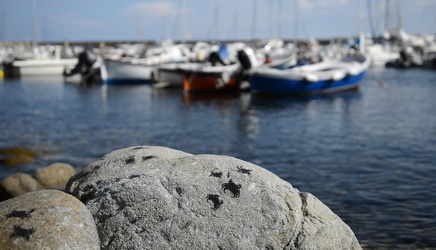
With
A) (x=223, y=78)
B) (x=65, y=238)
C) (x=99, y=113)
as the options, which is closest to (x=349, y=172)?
(x=65, y=238)

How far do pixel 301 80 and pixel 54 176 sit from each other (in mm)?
24361

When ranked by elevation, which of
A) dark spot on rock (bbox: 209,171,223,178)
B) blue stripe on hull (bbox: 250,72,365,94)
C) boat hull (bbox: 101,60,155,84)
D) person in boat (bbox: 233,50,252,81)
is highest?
dark spot on rock (bbox: 209,171,223,178)

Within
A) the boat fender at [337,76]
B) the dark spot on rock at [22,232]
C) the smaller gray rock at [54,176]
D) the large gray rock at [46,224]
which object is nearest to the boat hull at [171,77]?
the boat fender at [337,76]

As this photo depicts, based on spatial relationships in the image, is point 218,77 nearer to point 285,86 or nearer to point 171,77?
point 285,86

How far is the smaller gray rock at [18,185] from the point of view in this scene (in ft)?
38.6

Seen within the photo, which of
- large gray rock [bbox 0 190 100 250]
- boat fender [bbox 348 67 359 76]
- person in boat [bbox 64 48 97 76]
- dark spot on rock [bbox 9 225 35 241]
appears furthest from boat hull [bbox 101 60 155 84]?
dark spot on rock [bbox 9 225 35 241]

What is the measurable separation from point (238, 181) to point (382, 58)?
252 feet

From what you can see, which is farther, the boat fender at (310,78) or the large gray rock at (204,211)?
the boat fender at (310,78)

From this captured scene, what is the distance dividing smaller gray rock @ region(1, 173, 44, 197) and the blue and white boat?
24.9m

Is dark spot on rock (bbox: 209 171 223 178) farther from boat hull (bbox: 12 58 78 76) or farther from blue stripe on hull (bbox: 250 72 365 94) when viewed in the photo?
boat hull (bbox: 12 58 78 76)

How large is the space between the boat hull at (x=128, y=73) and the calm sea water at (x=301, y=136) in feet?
27.3

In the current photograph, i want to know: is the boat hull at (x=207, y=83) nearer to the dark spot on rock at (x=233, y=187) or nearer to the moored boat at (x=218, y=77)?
the moored boat at (x=218, y=77)

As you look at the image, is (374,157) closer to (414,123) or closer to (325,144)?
(325,144)

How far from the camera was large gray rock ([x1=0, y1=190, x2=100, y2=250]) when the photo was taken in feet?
15.2
